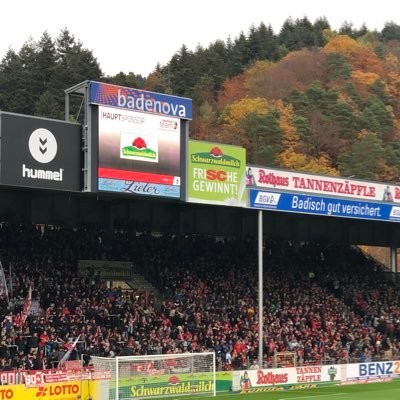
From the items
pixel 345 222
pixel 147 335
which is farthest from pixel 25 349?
pixel 345 222

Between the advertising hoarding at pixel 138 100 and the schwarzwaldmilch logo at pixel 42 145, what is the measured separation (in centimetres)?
213

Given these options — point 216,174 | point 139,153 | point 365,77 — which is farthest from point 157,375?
point 365,77

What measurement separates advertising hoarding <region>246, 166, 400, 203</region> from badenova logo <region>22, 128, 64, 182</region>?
368 inches

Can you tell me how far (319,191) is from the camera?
39469 mm

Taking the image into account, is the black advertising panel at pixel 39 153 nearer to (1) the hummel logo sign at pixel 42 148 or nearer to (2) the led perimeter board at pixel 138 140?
(1) the hummel logo sign at pixel 42 148

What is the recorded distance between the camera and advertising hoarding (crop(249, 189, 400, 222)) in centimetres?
3697

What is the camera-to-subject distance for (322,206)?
3944 centimetres

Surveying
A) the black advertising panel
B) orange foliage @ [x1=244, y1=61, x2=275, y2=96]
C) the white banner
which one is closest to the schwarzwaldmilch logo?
the black advertising panel

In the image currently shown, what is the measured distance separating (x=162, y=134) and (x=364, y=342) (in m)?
15.7

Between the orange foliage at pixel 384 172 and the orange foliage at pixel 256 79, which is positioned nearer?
the orange foliage at pixel 384 172

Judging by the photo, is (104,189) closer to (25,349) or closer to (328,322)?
(25,349)

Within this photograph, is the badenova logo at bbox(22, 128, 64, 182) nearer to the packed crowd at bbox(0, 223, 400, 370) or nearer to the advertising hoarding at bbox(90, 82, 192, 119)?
the advertising hoarding at bbox(90, 82, 192, 119)

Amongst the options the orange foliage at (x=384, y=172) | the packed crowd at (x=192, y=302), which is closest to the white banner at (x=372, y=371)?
the packed crowd at (x=192, y=302)

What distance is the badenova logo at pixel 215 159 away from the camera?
3459 cm
